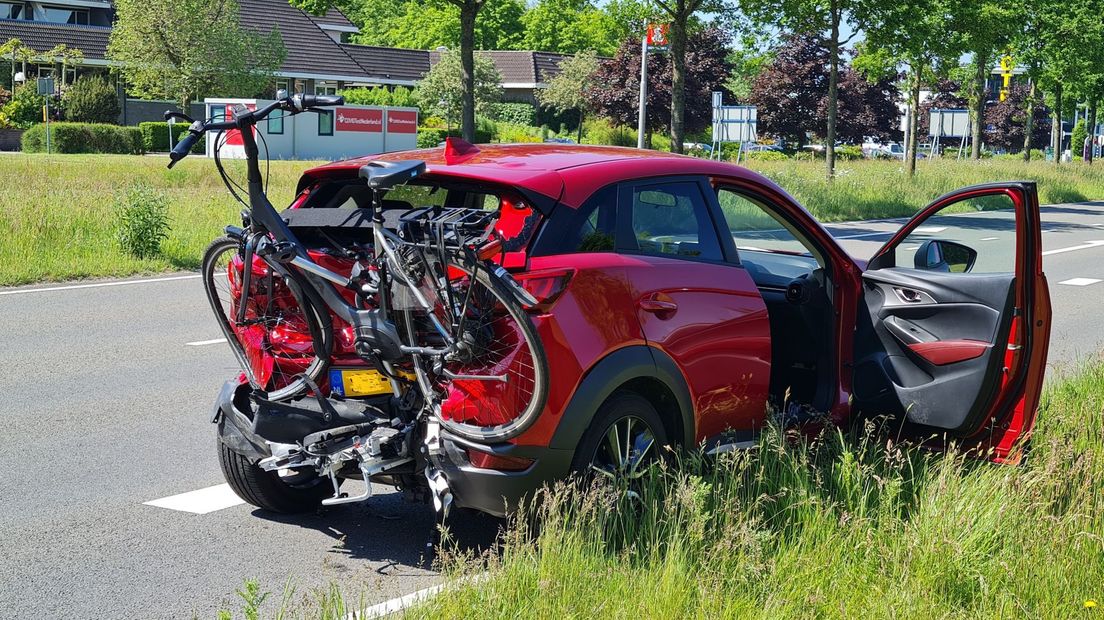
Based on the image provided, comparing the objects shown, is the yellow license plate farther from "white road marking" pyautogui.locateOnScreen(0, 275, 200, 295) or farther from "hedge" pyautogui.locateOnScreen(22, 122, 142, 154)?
"hedge" pyautogui.locateOnScreen(22, 122, 142, 154)

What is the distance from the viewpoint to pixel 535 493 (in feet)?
14.6

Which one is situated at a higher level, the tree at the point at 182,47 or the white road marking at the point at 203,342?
the tree at the point at 182,47

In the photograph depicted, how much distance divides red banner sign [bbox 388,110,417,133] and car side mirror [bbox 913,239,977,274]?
150 feet

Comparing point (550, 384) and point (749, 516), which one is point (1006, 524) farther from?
point (550, 384)

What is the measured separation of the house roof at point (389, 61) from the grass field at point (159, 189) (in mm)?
42016

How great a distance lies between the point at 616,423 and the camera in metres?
4.71

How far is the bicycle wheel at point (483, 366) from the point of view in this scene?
4.37 meters

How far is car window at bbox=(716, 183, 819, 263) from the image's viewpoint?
577 cm

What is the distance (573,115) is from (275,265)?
70.9 meters

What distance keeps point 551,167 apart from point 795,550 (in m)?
1.79

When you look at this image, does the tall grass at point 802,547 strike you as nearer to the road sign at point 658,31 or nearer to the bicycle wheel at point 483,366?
the bicycle wheel at point 483,366

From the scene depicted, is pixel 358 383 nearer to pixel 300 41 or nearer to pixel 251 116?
pixel 251 116

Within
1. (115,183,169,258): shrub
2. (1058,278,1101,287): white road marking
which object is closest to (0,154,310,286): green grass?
(115,183,169,258): shrub

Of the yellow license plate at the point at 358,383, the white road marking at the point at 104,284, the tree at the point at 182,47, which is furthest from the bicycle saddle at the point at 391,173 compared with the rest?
the tree at the point at 182,47
